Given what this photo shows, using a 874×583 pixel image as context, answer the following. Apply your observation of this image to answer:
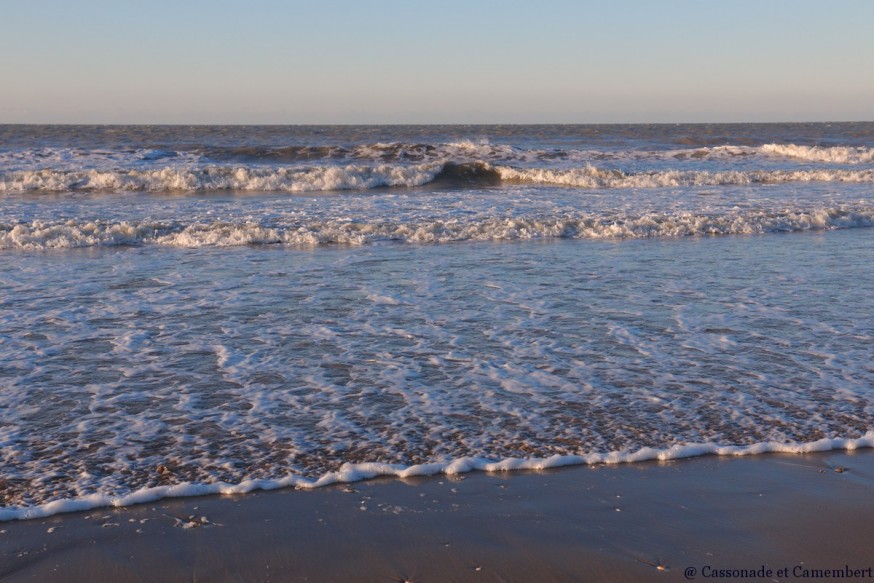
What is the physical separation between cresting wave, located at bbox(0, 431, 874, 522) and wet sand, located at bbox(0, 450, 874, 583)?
59mm

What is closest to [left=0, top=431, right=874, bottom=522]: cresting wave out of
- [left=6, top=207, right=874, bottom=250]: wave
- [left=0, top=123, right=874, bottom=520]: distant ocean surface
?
[left=0, top=123, right=874, bottom=520]: distant ocean surface

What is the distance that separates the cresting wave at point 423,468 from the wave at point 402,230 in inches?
318

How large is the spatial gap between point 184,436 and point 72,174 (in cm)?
2066

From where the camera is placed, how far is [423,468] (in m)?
4.15

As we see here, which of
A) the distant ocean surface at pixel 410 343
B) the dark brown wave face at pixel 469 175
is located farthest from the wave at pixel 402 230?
the dark brown wave face at pixel 469 175

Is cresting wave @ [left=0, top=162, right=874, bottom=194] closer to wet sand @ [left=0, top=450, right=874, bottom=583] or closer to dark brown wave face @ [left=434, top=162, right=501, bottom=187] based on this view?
dark brown wave face @ [left=434, top=162, right=501, bottom=187]

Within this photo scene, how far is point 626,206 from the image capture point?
16.2 meters

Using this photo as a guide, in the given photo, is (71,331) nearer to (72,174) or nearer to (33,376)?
(33,376)

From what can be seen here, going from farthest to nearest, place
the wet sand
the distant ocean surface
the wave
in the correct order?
1. the wave
2. the distant ocean surface
3. the wet sand

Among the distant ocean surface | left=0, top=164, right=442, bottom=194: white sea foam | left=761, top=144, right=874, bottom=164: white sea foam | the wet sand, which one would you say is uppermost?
left=761, top=144, right=874, bottom=164: white sea foam

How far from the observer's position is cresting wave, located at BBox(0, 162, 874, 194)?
875 inches

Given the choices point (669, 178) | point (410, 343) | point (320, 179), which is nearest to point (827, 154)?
point (669, 178)

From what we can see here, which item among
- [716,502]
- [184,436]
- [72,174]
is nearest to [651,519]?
[716,502]

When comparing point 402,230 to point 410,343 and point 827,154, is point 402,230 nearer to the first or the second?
point 410,343
